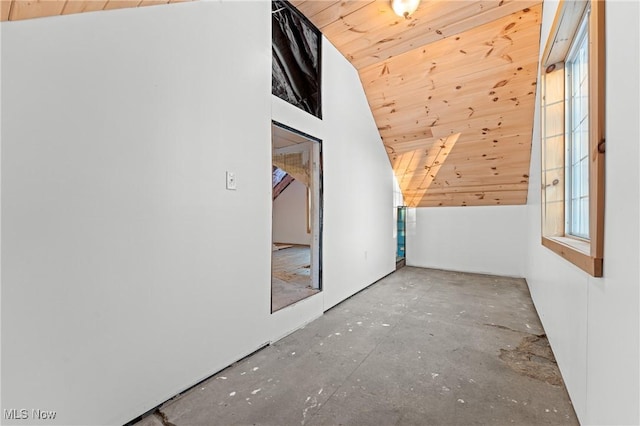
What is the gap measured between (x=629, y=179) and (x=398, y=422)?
4.27ft

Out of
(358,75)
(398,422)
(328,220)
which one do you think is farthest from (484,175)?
(398,422)

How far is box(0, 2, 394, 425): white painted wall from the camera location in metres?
1.01

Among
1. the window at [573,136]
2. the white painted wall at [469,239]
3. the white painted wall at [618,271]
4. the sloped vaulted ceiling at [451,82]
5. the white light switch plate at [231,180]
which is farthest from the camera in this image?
the white painted wall at [469,239]

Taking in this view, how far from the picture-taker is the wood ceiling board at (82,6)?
3.43ft

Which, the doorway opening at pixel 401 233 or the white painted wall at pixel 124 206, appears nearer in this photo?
the white painted wall at pixel 124 206

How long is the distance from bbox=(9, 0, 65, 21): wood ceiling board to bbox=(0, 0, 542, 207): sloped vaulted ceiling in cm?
47

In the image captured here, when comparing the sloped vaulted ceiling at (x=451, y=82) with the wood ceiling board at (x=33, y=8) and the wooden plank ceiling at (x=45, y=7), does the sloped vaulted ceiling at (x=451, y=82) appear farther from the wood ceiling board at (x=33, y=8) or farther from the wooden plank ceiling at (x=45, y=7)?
the wood ceiling board at (x=33, y=8)

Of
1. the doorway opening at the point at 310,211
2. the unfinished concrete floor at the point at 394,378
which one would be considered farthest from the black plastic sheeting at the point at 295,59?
the unfinished concrete floor at the point at 394,378

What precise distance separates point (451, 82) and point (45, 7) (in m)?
3.21

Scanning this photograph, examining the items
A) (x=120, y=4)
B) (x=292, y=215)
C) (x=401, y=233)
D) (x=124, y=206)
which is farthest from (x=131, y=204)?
(x=292, y=215)

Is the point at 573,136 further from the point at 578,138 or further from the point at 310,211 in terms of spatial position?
the point at 310,211

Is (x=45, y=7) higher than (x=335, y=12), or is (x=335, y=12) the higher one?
(x=335, y=12)

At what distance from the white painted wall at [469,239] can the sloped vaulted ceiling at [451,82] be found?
0.29 metres

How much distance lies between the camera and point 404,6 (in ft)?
7.31
